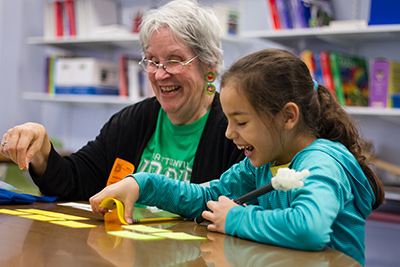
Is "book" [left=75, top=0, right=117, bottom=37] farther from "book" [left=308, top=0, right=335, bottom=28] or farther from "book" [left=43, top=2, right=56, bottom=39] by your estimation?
"book" [left=308, top=0, right=335, bottom=28]

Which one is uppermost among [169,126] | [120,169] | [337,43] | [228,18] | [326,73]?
[228,18]

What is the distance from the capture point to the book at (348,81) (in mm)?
2654

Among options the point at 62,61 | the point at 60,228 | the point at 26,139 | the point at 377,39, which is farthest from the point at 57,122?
the point at 60,228

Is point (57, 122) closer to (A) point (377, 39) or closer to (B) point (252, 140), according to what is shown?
(A) point (377, 39)

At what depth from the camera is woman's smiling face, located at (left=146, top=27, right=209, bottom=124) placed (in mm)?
1549

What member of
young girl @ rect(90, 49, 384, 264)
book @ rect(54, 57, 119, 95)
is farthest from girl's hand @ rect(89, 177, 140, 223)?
book @ rect(54, 57, 119, 95)

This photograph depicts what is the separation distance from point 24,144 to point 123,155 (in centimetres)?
41

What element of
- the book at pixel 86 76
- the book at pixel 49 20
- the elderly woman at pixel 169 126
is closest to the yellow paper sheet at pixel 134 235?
the elderly woman at pixel 169 126

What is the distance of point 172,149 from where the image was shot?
5.16 ft

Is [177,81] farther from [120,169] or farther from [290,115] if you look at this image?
[290,115]

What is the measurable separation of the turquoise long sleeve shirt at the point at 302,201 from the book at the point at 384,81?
63.3 inches

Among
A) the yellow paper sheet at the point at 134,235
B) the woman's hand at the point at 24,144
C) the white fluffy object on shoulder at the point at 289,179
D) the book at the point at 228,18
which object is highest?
the book at the point at 228,18

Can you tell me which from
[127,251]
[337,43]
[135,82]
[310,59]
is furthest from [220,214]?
[135,82]

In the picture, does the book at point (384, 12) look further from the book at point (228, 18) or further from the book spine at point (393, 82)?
the book at point (228, 18)
